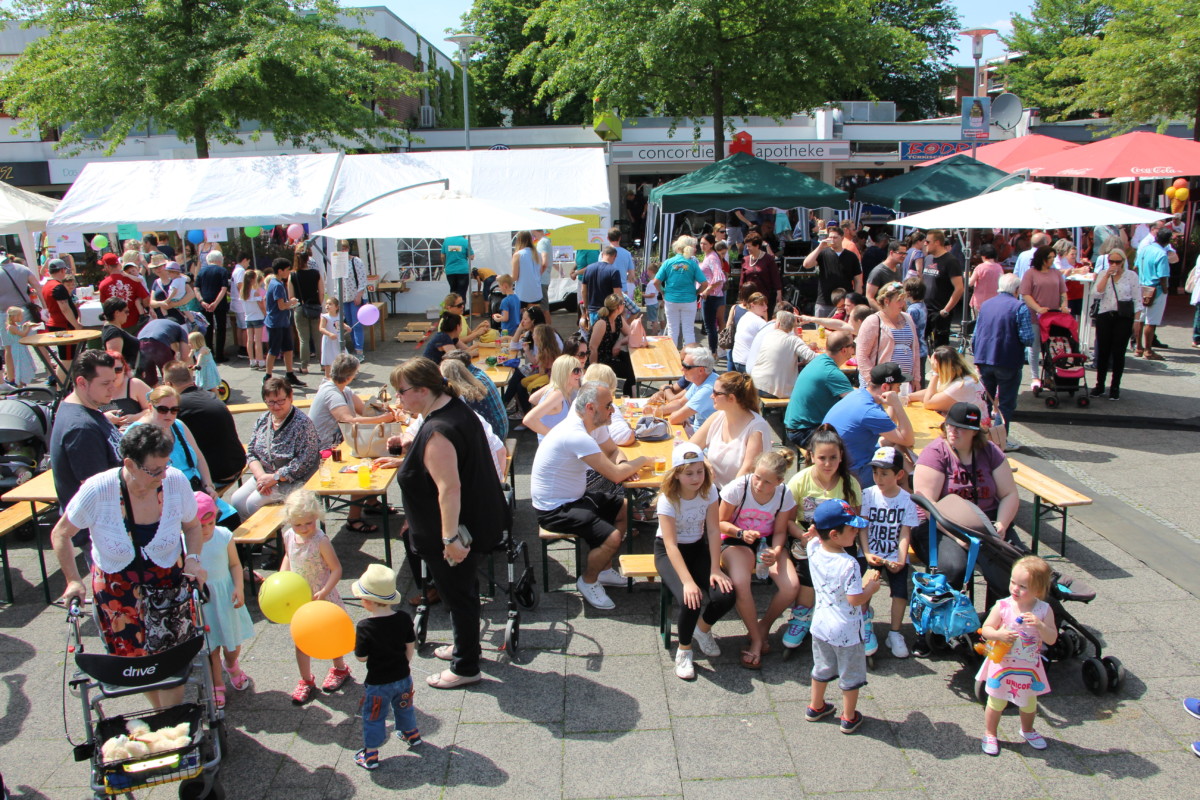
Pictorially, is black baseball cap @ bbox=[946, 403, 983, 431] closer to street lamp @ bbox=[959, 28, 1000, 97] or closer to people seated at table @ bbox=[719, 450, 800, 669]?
people seated at table @ bbox=[719, 450, 800, 669]

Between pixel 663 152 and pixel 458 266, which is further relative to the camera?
pixel 663 152

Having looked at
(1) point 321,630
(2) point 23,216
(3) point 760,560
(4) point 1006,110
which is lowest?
(3) point 760,560

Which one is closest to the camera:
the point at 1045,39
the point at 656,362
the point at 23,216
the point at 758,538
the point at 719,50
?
the point at 758,538

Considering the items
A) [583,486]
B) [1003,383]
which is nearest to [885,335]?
[1003,383]

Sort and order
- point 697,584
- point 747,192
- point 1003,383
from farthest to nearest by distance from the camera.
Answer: point 747,192 < point 1003,383 < point 697,584

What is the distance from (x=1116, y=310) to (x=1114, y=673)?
259 inches

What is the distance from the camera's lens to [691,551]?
15.9 ft

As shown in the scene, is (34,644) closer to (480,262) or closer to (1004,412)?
(1004,412)

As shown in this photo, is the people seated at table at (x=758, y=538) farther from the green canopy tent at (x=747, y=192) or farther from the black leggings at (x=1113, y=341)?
the green canopy tent at (x=747, y=192)

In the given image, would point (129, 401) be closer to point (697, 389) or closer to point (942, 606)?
point (697, 389)

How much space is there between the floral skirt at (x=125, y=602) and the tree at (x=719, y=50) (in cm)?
1301

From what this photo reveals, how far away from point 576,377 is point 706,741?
309cm

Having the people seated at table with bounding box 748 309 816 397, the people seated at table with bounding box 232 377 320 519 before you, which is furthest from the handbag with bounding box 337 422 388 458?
the people seated at table with bounding box 748 309 816 397

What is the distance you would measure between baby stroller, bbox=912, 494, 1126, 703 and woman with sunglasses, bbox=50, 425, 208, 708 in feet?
12.2
